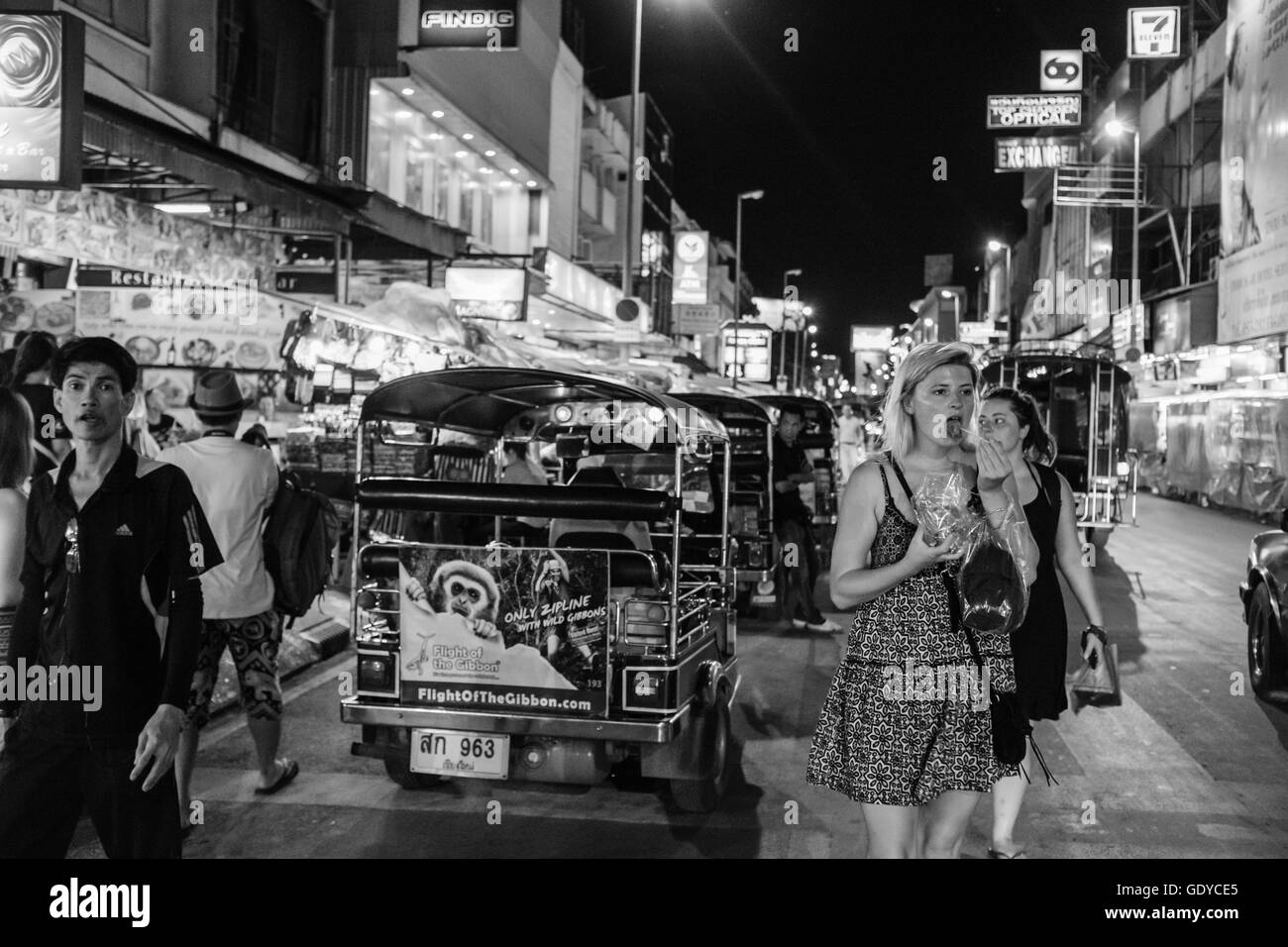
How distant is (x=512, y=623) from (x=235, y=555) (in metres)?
1.54

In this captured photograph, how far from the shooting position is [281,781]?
258 inches

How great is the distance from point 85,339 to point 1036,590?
3667 mm

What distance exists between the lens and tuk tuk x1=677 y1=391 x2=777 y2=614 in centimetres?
1207

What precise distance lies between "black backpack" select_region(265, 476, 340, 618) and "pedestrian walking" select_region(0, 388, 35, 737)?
6.51ft

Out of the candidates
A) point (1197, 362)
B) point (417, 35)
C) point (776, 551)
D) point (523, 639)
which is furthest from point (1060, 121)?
point (523, 639)

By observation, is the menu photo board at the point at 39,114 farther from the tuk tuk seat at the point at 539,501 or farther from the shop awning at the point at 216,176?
the tuk tuk seat at the point at 539,501

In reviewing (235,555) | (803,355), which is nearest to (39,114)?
(235,555)

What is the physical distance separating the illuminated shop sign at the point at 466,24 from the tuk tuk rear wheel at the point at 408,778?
1340 cm

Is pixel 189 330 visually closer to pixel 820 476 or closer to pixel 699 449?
pixel 699 449

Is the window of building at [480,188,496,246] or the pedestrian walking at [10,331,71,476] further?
the window of building at [480,188,496,246]

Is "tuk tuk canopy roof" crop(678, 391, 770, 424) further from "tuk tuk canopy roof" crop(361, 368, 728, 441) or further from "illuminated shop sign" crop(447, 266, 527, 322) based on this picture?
"illuminated shop sign" crop(447, 266, 527, 322)

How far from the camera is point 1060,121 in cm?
4441

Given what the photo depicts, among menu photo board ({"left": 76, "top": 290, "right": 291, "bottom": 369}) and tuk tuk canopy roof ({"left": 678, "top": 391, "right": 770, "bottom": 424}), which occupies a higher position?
menu photo board ({"left": 76, "top": 290, "right": 291, "bottom": 369})

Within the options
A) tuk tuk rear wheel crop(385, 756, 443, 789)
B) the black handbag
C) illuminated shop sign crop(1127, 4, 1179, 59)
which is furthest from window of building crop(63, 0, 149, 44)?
illuminated shop sign crop(1127, 4, 1179, 59)
